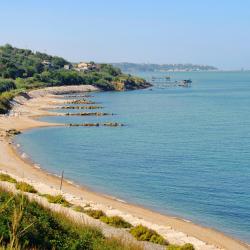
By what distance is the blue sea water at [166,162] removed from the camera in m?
32.3

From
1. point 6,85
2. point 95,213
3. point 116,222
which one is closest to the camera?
point 116,222

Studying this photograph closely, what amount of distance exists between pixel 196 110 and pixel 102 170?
63454 mm

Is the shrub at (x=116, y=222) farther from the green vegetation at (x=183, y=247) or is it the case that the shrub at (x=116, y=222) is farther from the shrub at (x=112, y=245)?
the shrub at (x=112, y=245)

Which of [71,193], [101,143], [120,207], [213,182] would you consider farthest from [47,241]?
[101,143]

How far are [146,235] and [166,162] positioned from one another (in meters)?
24.2

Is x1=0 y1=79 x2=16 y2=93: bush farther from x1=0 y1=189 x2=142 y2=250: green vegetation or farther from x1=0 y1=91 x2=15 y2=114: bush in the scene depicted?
x1=0 y1=189 x2=142 y2=250: green vegetation

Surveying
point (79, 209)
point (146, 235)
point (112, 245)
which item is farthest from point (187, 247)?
point (79, 209)

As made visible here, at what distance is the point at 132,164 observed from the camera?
4631 cm

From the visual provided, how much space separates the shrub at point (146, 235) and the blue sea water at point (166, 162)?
5.59m

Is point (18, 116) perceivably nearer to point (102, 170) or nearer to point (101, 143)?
point (101, 143)

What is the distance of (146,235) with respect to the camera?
74.8ft

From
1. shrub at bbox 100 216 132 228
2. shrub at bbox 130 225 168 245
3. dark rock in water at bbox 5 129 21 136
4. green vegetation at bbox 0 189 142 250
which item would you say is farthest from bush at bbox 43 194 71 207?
dark rock in water at bbox 5 129 21 136

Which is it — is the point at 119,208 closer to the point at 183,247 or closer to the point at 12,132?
the point at 183,247

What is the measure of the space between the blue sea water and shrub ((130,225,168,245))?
5.59 metres
